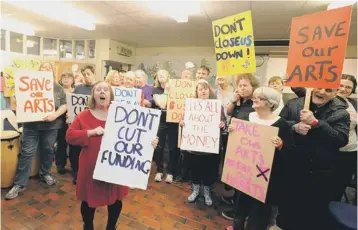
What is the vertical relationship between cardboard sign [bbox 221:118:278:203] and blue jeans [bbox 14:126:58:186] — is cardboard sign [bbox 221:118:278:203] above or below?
above

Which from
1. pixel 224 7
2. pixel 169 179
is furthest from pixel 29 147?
pixel 224 7

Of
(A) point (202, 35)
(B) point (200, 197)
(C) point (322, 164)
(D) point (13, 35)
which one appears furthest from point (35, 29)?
(C) point (322, 164)

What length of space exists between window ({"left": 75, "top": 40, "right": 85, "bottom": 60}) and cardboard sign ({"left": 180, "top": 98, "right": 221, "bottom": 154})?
6.90 metres

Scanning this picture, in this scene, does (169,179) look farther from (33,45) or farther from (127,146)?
(33,45)

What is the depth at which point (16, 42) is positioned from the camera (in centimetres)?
688

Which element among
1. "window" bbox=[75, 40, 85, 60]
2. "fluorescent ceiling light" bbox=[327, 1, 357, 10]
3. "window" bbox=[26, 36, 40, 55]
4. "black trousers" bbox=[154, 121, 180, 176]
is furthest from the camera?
"window" bbox=[75, 40, 85, 60]

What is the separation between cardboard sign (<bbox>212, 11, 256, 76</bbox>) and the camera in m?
1.94

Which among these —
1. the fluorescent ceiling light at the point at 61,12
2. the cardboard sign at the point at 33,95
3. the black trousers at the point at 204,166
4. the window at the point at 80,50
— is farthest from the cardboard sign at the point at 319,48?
the window at the point at 80,50

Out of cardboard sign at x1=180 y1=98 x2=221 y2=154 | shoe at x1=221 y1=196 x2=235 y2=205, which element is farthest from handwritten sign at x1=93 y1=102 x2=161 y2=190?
shoe at x1=221 y1=196 x2=235 y2=205

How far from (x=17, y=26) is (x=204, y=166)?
6.78m

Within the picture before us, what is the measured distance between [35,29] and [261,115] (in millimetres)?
7243

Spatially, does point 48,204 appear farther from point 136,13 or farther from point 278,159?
point 136,13

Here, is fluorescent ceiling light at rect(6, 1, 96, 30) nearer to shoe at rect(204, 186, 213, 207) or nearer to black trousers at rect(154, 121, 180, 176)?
black trousers at rect(154, 121, 180, 176)

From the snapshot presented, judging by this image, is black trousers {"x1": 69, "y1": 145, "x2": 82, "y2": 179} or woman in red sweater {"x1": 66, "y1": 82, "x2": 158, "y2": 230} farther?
black trousers {"x1": 69, "y1": 145, "x2": 82, "y2": 179}
